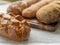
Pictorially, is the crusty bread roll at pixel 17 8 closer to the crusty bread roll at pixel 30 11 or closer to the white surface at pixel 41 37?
the crusty bread roll at pixel 30 11

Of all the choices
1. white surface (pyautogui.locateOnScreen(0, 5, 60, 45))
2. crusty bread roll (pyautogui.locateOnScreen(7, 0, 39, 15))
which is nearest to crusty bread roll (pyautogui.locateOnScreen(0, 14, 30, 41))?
white surface (pyautogui.locateOnScreen(0, 5, 60, 45))

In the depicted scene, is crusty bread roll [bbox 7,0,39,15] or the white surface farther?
crusty bread roll [bbox 7,0,39,15]

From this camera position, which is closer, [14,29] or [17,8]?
[14,29]

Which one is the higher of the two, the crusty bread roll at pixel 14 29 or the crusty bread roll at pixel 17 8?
the crusty bread roll at pixel 17 8

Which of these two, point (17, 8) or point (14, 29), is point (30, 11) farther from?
point (14, 29)

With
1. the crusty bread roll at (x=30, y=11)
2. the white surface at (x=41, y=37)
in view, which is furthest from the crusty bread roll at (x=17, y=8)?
the white surface at (x=41, y=37)

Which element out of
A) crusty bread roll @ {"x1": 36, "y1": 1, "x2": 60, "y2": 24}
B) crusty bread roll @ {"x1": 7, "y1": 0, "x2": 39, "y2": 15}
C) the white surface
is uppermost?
crusty bread roll @ {"x1": 7, "y1": 0, "x2": 39, "y2": 15}

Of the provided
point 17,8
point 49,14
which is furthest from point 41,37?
point 17,8

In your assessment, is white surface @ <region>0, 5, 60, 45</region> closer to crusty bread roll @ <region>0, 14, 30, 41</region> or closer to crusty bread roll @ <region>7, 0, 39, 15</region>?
crusty bread roll @ <region>0, 14, 30, 41</region>

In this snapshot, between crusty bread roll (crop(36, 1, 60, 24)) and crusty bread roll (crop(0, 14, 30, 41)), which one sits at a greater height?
crusty bread roll (crop(36, 1, 60, 24))

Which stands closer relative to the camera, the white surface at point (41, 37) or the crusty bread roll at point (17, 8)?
the white surface at point (41, 37)
